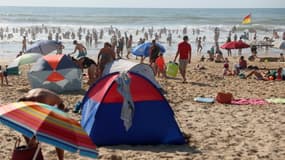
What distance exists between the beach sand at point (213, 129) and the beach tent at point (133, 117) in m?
0.16

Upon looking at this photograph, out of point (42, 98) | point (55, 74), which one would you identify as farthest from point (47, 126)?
point (55, 74)

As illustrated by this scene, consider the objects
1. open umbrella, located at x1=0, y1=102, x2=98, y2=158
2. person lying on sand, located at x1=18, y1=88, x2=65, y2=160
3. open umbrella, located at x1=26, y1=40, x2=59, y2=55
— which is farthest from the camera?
open umbrella, located at x1=26, y1=40, x2=59, y2=55

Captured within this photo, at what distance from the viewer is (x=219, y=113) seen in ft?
31.6

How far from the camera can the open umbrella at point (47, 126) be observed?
13.8ft

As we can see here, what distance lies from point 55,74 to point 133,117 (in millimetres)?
5139

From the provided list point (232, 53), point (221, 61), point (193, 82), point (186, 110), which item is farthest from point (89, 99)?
point (232, 53)

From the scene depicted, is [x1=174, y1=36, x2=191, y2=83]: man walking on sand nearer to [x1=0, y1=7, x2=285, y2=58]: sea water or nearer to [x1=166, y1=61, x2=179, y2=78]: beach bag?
[x1=166, y1=61, x2=179, y2=78]: beach bag

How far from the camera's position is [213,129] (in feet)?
27.2

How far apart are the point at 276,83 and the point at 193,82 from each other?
2.51 m

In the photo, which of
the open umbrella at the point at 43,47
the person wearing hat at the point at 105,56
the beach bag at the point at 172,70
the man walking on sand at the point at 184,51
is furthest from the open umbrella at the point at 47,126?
the open umbrella at the point at 43,47

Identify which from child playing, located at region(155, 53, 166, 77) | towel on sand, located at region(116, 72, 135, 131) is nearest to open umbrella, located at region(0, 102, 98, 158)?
towel on sand, located at region(116, 72, 135, 131)

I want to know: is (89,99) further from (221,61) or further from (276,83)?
(221,61)

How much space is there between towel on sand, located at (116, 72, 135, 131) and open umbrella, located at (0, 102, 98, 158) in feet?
8.42

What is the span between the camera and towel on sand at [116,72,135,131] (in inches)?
283
